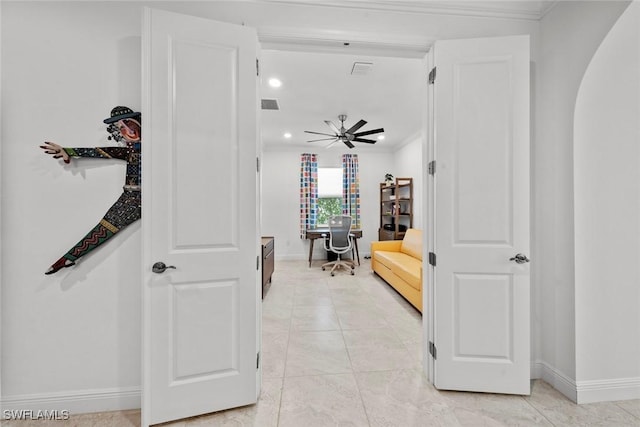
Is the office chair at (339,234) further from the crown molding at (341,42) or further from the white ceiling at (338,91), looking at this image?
the crown molding at (341,42)

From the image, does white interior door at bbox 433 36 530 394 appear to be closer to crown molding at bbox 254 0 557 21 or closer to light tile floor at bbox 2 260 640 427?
light tile floor at bbox 2 260 640 427

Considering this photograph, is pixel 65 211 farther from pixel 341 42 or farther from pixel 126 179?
pixel 341 42

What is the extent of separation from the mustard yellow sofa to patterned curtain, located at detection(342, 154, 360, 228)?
1.67 metres

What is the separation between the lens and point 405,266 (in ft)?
12.2

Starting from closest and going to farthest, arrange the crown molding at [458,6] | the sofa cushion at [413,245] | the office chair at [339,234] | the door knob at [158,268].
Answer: the door knob at [158,268], the crown molding at [458,6], the sofa cushion at [413,245], the office chair at [339,234]

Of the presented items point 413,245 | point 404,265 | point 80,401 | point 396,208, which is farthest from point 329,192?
point 80,401

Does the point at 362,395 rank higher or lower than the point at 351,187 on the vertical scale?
lower

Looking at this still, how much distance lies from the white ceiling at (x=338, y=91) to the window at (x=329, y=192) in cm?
167

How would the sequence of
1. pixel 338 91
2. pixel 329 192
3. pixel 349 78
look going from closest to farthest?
pixel 349 78, pixel 338 91, pixel 329 192

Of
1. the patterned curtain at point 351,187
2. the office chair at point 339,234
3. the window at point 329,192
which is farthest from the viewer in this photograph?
the window at point 329,192

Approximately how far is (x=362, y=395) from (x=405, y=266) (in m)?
2.18

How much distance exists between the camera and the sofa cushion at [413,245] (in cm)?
423

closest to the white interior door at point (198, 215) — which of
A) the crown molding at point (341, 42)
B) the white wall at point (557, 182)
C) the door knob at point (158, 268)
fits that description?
the door knob at point (158, 268)

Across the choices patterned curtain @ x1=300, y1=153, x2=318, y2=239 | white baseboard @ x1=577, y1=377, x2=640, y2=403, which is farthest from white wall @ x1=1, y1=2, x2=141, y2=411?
patterned curtain @ x1=300, y1=153, x2=318, y2=239
